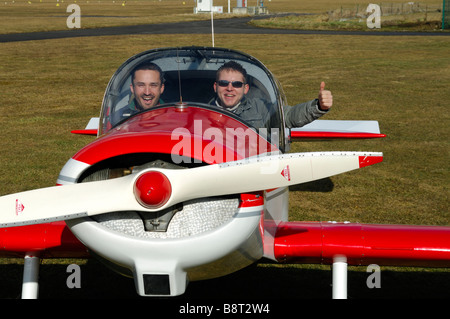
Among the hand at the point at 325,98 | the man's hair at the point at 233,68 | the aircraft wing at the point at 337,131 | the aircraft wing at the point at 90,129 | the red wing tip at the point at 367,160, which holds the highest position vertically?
the man's hair at the point at 233,68

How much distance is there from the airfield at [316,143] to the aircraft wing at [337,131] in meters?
0.78

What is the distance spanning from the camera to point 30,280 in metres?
4.21

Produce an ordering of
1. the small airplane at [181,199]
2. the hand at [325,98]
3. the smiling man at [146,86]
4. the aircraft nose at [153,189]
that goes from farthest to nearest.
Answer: the hand at [325,98], the smiling man at [146,86], the small airplane at [181,199], the aircraft nose at [153,189]

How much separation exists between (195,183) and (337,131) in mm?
4309

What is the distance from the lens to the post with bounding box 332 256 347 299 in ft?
13.4

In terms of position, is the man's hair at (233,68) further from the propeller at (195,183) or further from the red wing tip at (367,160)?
the red wing tip at (367,160)

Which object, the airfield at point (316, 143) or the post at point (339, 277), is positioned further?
the airfield at point (316, 143)

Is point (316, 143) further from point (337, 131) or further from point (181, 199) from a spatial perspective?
point (181, 199)

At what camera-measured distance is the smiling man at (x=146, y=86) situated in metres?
4.31

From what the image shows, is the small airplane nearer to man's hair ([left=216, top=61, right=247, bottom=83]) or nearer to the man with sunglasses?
the man with sunglasses

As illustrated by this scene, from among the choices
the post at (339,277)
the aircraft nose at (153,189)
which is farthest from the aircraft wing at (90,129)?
the aircraft nose at (153,189)

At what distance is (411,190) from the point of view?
7.55 meters
